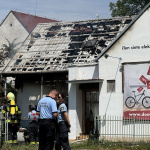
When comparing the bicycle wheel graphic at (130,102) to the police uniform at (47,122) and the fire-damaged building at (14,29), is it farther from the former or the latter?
the fire-damaged building at (14,29)

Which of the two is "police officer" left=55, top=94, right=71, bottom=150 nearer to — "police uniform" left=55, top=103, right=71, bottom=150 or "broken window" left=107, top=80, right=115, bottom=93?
"police uniform" left=55, top=103, right=71, bottom=150

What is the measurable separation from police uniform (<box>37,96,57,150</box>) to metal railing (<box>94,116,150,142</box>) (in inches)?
277

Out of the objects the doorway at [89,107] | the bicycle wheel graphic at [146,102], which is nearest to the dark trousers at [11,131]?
the bicycle wheel graphic at [146,102]

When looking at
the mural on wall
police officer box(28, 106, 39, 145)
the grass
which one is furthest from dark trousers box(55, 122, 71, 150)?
the mural on wall

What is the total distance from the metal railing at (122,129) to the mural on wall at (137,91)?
1.13 ft

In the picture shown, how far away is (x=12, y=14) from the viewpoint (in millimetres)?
47094

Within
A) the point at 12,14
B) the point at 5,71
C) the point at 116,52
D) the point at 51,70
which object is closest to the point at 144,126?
the point at 116,52

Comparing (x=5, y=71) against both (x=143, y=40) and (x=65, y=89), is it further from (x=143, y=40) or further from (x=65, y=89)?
(x=143, y=40)

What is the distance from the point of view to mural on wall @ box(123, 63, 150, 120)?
22844mm

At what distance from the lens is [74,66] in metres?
25.5

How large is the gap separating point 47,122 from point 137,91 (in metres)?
9.43

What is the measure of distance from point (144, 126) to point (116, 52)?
12.2 feet

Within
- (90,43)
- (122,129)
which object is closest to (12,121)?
(122,129)

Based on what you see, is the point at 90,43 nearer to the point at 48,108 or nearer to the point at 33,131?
the point at 33,131
